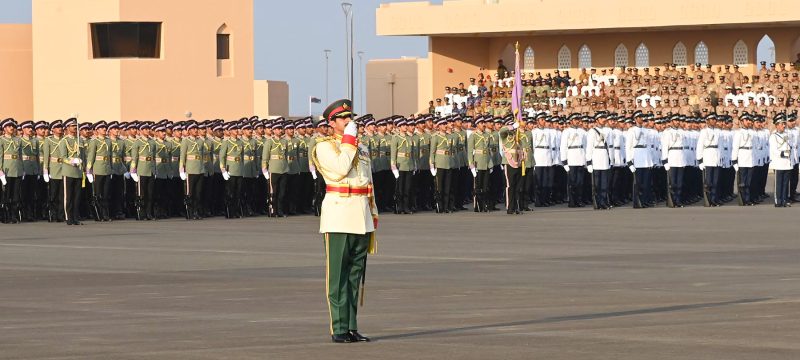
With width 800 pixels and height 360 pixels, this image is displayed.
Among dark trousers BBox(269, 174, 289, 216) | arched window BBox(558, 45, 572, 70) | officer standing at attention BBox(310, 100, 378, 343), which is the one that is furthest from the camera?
arched window BBox(558, 45, 572, 70)

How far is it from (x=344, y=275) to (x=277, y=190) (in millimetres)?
19038

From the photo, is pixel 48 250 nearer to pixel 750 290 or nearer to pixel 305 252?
pixel 305 252

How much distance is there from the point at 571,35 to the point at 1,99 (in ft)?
80.3

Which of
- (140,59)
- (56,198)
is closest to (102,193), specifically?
(56,198)

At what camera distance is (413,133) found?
1266 inches

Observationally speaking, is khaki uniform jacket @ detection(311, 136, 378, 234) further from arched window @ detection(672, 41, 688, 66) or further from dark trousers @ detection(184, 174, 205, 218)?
arched window @ detection(672, 41, 688, 66)

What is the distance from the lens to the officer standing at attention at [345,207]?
39.2ft

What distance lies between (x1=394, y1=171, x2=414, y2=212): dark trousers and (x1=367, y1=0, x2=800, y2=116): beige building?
3356 centimetres

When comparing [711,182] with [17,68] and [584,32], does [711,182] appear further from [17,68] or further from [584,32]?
[584,32]

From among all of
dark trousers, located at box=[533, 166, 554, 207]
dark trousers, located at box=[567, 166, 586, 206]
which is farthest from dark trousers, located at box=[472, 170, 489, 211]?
dark trousers, located at box=[533, 166, 554, 207]

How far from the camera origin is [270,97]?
81.2 meters

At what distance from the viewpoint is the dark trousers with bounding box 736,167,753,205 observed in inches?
1318

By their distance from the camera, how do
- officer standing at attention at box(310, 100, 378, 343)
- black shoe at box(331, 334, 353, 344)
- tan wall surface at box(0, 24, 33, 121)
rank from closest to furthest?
black shoe at box(331, 334, 353, 344) < officer standing at attention at box(310, 100, 378, 343) < tan wall surface at box(0, 24, 33, 121)

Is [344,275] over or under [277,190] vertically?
under
